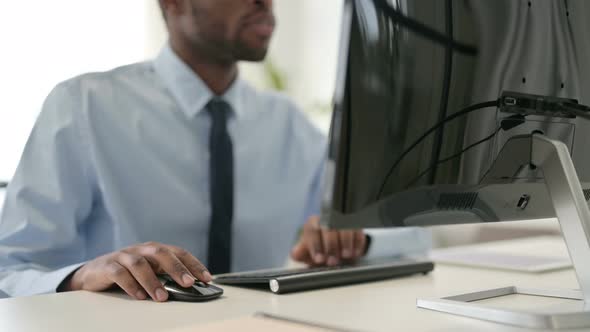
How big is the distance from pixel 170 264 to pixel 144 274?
4cm

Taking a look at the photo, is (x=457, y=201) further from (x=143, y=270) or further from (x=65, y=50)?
(x=65, y=50)

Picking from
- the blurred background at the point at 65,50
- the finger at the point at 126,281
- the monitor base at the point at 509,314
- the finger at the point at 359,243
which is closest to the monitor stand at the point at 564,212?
the monitor base at the point at 509,314

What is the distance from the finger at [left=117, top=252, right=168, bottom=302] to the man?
0.22 metres

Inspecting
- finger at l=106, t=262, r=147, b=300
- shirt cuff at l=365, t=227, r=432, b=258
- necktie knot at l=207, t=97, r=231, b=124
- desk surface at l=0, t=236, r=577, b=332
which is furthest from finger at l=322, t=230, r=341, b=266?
finger at l=106, t=262, r=147, b=300

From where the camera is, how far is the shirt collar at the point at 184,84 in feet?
5.15

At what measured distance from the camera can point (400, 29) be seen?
0.74 meters

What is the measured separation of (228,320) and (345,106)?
0.95ft

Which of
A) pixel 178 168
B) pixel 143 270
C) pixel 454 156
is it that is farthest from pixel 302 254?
pixel 454 156

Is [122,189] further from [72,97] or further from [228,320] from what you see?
[228,320]

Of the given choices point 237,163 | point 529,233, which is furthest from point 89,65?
point 529,233

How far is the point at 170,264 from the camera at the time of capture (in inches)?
36.2

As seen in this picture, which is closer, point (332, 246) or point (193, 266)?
point (193, 266)

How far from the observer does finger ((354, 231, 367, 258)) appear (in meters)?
1.36

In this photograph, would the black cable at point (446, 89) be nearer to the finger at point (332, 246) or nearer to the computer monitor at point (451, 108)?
the computer monitor at point (451, 108)
